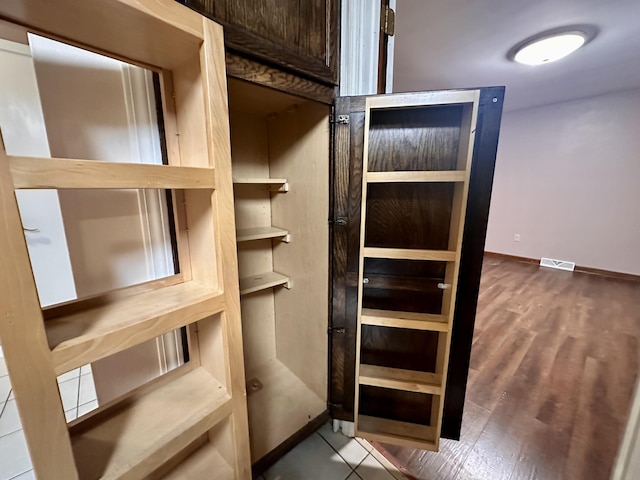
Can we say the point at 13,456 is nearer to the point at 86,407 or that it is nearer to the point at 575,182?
the point at 86,407

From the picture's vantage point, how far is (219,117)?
69 centimetres

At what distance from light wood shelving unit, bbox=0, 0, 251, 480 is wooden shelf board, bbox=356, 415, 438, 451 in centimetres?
72

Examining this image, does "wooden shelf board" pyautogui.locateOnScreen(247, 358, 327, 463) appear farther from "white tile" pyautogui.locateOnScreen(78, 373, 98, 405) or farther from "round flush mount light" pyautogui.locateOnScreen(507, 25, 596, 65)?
"round flush mount light" pyautogui.locateOnScreen(507, 25, 596, 65)

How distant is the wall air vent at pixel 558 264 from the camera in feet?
14.0

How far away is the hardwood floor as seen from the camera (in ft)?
4.37

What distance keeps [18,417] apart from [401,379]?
73.0 inches

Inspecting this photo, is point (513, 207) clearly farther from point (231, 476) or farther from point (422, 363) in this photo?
point (231, 476)

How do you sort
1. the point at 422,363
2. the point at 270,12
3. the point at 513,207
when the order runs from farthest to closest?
the point at 513,207, the point at 422,363, the point at 270,12

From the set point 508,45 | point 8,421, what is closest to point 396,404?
point 8,421

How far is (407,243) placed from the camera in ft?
4.17

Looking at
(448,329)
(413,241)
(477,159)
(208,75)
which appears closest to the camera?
(208,75)

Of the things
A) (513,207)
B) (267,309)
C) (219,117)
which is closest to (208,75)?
(219,117)

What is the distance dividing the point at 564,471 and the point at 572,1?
2946 millimetres

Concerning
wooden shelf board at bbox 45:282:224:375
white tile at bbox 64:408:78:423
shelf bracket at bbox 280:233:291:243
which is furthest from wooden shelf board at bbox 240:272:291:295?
white tile at bbox 64:408:78:423
